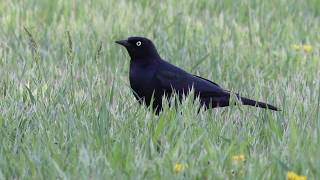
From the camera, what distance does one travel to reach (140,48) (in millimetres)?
6211

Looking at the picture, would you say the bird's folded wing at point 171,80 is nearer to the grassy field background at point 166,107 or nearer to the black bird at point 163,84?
the black bird at point 163,84

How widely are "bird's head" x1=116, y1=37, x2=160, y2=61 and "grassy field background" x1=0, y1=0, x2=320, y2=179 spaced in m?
0.21

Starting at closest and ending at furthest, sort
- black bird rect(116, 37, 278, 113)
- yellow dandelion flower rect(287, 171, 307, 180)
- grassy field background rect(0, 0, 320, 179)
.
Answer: yellow dandelion flower rect(287, 171, 307, 180) → grassy field background rect(0, 0, 320, 179) → black bird rect(116, 37, 278, 113)

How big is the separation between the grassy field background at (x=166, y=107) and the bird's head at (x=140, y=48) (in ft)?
0.70

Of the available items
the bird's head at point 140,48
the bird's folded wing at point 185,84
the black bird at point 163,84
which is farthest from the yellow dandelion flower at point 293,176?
the bird's head at point 140,48

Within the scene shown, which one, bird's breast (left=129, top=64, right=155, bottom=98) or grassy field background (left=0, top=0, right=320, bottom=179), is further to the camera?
bird's breast (left=129, top=64, right=155, bottom=98)

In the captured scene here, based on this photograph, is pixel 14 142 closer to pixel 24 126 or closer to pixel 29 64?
pixel 24 126

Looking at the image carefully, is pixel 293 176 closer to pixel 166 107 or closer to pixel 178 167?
pixel 178 167

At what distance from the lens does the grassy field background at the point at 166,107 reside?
13.5ft

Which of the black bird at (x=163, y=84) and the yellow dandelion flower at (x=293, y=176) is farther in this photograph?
the black bird at (x=163, y=84)

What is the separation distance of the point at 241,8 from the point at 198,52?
6.09 ft

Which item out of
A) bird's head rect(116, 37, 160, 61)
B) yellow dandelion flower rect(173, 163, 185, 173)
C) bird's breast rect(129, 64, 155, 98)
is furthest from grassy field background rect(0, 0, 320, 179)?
bird's head rect(116, 37, 160, 61)

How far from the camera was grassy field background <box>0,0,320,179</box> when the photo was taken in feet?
13.5

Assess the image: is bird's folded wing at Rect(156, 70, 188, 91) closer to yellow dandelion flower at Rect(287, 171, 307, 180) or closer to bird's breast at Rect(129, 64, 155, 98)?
bird's breast at Rect(129, 64, 155, 98)
